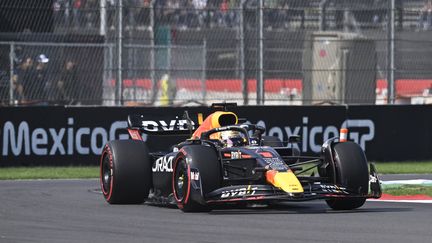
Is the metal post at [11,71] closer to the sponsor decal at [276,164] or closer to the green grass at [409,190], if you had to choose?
the green grass at [409,190]

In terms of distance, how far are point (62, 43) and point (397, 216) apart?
33.5ft

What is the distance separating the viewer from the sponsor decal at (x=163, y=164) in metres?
12.9

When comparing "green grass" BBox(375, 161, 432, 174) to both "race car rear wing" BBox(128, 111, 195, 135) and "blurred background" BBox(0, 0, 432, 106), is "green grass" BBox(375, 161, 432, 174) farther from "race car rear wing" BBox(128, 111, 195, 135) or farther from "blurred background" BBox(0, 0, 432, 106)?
"race car rear wing" BBox(128, 111, 195, 135)

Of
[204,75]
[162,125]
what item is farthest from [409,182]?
[204,75]

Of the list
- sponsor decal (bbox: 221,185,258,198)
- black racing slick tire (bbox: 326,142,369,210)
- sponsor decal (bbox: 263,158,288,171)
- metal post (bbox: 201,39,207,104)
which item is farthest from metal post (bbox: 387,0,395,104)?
sponsor decal (bbox: 221,185,258,198)

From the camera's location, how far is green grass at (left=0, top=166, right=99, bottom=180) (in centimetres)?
1860

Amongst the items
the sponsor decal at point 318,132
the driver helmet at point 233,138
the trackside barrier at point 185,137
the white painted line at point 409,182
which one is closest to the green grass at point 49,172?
the trackside barrier at point 185,137

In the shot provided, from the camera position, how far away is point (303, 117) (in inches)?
845

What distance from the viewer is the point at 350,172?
40.7ft

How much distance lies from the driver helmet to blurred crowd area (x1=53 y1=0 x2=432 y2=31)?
7.65m

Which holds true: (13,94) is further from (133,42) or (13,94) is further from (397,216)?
(397,216)

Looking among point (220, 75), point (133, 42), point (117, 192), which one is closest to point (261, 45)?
point (220, 75)

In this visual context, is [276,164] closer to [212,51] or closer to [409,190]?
[409,190]

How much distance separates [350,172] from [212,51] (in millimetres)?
8992
